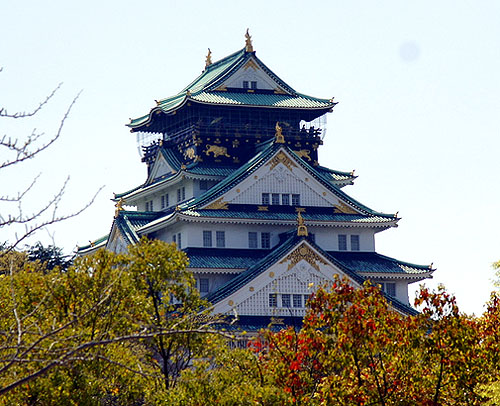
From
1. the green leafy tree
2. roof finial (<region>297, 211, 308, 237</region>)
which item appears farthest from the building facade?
the green leafy tree

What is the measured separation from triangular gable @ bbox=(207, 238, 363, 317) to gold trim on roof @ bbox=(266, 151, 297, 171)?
727 centimetres

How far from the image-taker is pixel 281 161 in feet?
230

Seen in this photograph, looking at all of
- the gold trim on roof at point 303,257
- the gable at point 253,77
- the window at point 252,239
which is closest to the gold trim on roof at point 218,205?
the window at point 252,239

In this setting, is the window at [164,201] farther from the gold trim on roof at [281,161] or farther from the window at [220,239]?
the gold trim on roof at [281,161]

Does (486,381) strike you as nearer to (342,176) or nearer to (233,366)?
(233,366)

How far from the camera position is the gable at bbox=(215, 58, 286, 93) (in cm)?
7706

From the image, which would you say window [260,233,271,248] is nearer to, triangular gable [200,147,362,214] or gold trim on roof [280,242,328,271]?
triangular gable [200,147,362,214]

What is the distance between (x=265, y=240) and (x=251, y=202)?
256 cm

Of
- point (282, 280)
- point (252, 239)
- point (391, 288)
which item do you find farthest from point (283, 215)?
point (391, 288)

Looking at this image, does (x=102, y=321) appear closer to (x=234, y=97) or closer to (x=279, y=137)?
(x=279, y=137)

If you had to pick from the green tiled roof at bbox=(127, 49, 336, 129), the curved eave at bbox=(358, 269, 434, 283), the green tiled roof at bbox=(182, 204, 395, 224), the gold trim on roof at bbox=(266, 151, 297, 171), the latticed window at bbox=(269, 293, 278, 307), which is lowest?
the latticed window at bbox=(269, 293, 278, 307)

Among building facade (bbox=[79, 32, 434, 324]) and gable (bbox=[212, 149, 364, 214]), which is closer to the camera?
building facade (bbox=[79, 32, 434, 324])

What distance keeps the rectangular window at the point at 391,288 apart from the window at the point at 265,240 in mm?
8219

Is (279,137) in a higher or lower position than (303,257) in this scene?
higher
